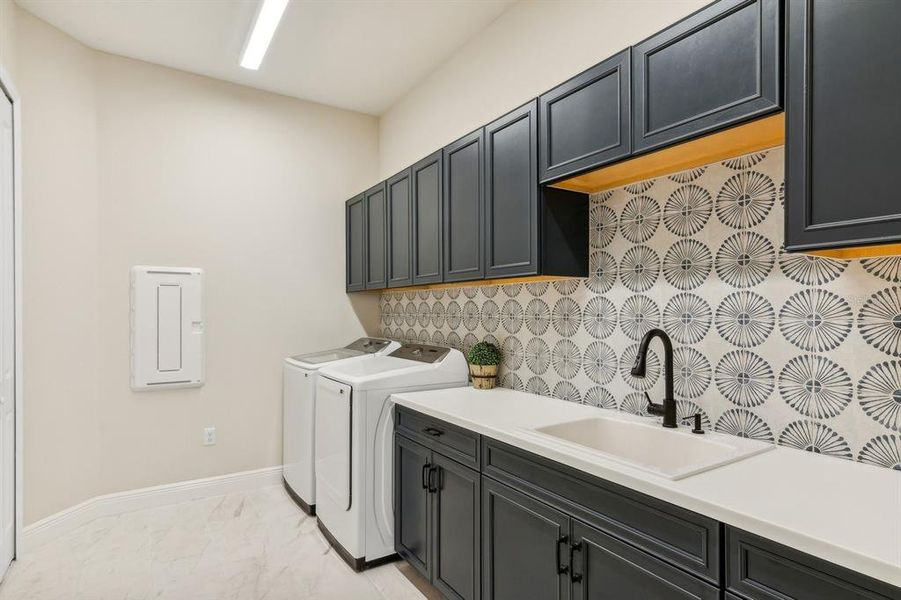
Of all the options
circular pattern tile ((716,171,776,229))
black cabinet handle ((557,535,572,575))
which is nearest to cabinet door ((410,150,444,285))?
circular pattern tile ((716,171,776,229))

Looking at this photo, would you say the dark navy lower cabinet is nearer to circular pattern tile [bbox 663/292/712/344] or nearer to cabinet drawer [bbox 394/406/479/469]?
cabinet drawer [bbox 394/406/479/469]

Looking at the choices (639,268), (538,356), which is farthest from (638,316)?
(538,356)

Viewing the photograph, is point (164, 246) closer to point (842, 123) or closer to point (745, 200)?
point (745, 200)

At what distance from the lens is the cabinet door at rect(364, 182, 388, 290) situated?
3418 millimetres

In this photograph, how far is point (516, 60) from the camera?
2717mm

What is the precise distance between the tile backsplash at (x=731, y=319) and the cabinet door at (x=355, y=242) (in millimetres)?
1605

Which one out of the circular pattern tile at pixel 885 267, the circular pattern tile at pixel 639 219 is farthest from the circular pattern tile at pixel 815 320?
the circular pattern tile at pixel 639 219

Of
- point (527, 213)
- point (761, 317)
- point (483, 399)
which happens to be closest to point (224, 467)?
point (483, 399)

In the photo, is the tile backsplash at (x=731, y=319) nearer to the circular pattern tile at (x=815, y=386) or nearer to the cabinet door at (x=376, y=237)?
the circular pattern tile at (x=815, y=386)

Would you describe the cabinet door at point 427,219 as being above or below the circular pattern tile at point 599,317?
above

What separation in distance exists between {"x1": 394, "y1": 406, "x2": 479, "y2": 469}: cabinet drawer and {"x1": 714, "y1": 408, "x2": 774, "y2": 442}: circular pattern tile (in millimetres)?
893

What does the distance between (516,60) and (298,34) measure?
1315mm

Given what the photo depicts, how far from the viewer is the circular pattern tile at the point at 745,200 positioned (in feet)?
5.36

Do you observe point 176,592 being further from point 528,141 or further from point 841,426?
point 841,426
